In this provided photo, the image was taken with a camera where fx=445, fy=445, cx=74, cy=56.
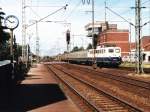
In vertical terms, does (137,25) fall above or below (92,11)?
below

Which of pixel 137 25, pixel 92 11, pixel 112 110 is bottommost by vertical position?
pixel 112 110

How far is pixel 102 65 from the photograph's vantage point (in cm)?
6912

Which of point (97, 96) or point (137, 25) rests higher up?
point (137, 25)

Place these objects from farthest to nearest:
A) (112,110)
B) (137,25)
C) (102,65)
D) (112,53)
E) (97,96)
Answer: (102,65) < (112,53) < (137,25) < (97,96) < (112,110)

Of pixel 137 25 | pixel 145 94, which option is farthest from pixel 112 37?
pixel 145 94

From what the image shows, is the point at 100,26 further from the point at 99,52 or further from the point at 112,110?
the point at 112,110

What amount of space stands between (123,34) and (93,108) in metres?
131

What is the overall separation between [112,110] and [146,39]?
12538cm

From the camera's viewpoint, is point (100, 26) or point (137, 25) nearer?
point (137, 25)

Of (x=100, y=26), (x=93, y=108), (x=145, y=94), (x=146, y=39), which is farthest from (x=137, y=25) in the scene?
(x=100, y=26)

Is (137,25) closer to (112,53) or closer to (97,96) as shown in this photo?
(97,96)

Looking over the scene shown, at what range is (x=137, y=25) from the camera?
38562 mm

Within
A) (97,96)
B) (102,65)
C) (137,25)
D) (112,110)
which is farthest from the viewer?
(102,65)

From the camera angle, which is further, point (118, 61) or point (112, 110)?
point (118, 61)
